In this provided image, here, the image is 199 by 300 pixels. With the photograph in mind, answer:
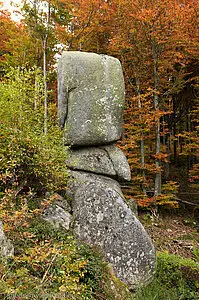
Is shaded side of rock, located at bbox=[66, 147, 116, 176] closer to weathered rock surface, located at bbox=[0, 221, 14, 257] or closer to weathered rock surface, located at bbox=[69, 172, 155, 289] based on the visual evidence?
weathered rock surface, located at bbox=[69, 172, 155, 289]

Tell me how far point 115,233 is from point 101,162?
2.00 meters

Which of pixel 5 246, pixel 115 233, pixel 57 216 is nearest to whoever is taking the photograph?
pixel 5 246

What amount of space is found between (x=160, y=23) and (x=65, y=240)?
8.11m

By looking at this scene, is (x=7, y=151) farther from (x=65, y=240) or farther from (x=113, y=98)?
(x=113, y=98)

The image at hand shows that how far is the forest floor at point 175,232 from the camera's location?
26.1 feet

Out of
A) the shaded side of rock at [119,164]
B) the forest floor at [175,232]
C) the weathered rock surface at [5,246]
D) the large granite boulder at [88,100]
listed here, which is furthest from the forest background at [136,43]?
the weathered rock surface at [5,246]

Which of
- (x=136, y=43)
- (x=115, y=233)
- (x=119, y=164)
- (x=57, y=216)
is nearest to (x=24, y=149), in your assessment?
(x=57, y=216)

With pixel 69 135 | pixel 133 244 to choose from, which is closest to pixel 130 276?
pixel 133 244

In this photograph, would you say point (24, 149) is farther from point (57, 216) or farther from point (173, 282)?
point (173, 282)

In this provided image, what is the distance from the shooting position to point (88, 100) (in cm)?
661

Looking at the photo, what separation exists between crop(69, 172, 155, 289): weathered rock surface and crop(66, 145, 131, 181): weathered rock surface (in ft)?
3.47

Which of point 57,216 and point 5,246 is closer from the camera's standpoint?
point 5,246

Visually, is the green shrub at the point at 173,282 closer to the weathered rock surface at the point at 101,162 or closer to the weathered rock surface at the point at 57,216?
the weathered rock surface at the point at 57,216

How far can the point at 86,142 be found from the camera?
659 centimetres
